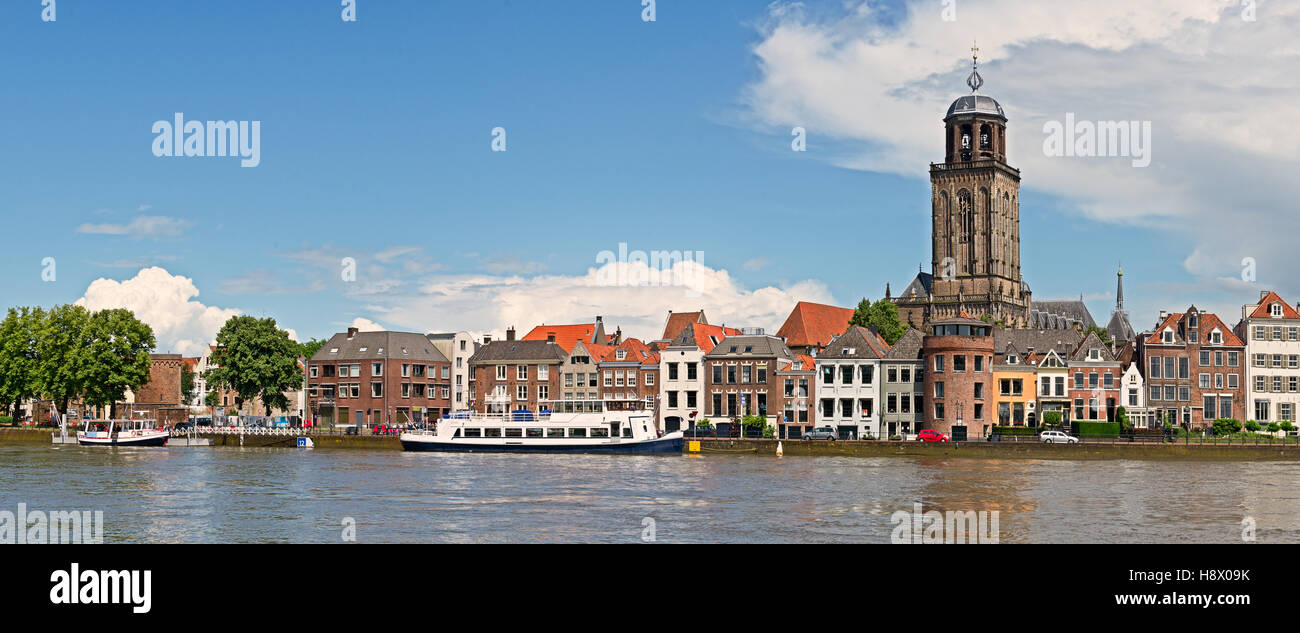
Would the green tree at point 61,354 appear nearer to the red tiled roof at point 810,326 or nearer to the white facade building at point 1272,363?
the red tiled roof at point 810,326

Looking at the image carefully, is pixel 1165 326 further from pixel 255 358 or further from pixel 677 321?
pixel 255 358

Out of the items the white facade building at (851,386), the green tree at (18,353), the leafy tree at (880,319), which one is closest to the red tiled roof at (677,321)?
the leafy tree at (880,319)

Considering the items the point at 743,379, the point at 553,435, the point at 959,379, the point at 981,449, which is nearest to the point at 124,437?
the point at 553,435

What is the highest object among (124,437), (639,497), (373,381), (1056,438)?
(373,381)

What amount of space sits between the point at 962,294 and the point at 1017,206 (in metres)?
21.9

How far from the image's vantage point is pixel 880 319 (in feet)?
432

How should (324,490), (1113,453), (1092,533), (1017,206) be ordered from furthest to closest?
(1017,206)
(1113,453)
(324,490)
(1092,533)

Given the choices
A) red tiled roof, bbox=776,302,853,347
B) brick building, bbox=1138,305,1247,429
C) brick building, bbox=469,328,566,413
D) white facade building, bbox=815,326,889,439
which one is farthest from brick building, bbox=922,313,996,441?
brick building, bbox=469,328,566,413

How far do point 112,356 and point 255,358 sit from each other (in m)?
14.5

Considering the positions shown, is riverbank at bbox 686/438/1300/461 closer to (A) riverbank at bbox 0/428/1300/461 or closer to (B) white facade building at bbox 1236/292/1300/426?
(A) riverbank at bbox 0/428/1300/461

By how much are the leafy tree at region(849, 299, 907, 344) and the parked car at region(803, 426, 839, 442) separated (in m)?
31.9

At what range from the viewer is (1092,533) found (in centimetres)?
3531
